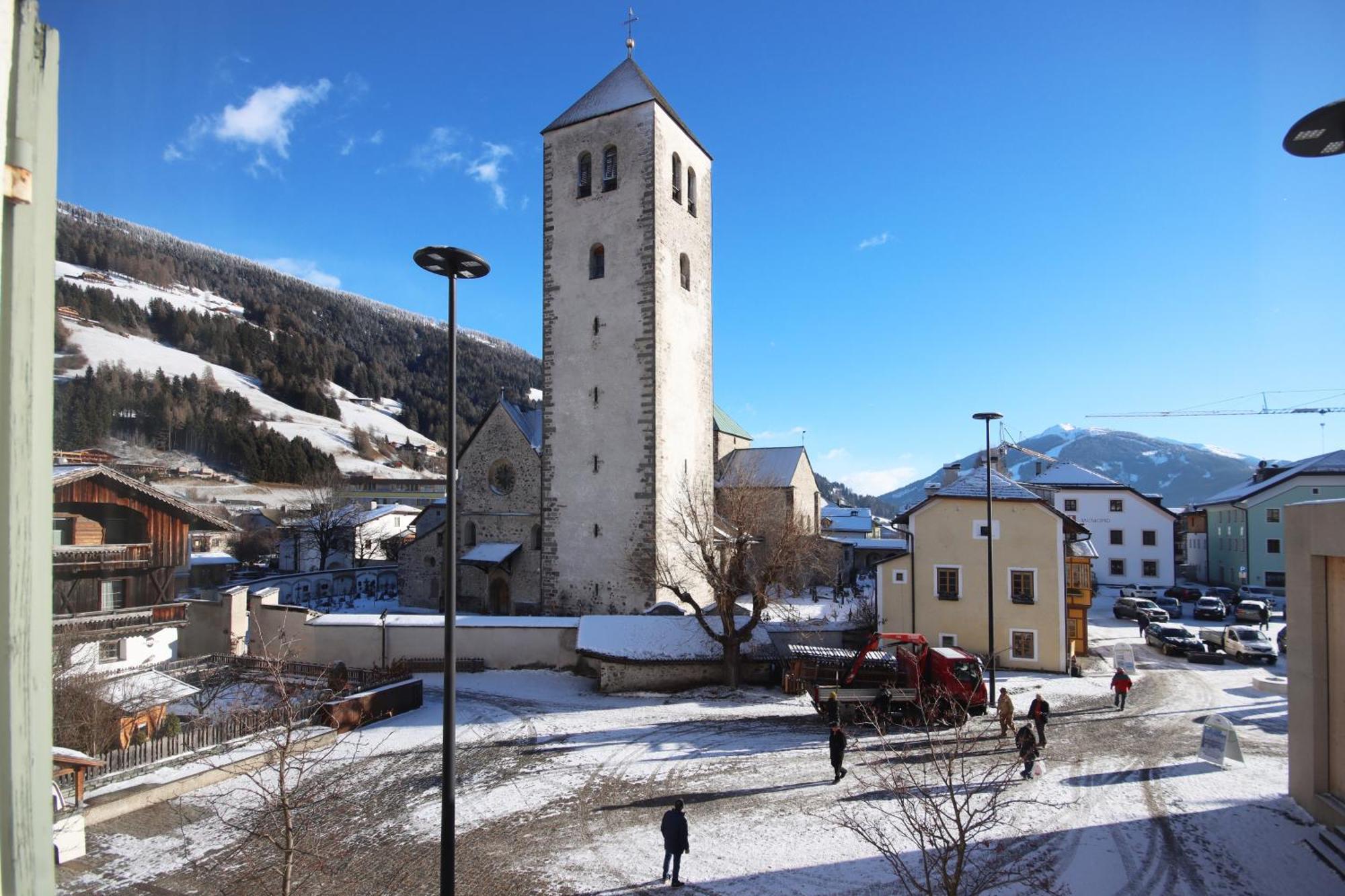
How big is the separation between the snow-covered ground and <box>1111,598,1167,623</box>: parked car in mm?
15986

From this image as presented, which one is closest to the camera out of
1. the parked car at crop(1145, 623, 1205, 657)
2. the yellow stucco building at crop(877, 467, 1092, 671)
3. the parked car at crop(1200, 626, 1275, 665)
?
the yellow stucco building at crop(877, 467, 1092, 671)

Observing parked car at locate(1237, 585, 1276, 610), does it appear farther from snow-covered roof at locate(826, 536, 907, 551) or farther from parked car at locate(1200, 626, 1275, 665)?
snow-covered roof at locate(826, 536, 907, 551)

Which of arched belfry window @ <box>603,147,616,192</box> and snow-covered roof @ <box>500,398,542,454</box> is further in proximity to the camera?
snow-covered roof @ <box>500,398,542,454</box>

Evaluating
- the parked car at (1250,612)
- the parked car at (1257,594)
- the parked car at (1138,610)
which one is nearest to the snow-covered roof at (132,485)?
the parked car at (1138,610)

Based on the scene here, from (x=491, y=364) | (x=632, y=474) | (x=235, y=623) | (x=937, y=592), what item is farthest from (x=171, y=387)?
(x=937, y=592)

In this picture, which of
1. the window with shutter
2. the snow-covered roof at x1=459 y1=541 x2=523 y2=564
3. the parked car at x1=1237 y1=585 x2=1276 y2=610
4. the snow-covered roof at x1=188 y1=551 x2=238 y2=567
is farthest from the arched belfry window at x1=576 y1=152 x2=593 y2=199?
the parked car at x1=1237 y1=585 x2=1276 y2=610

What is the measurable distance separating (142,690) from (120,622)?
6097 millimetres

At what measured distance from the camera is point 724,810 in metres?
12.4

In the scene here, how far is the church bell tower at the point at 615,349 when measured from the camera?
26516 mm

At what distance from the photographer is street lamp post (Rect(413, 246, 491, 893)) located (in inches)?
280

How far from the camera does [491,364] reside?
154250mm

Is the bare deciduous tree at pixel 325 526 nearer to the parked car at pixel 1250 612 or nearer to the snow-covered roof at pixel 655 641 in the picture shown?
the snow-covered roof at pixel 655 641

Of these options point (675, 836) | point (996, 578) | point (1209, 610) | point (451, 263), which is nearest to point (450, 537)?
point (451, 263)

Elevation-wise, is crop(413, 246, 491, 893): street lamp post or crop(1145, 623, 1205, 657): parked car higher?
crop(413, 246, 491, 893): street lamp post
